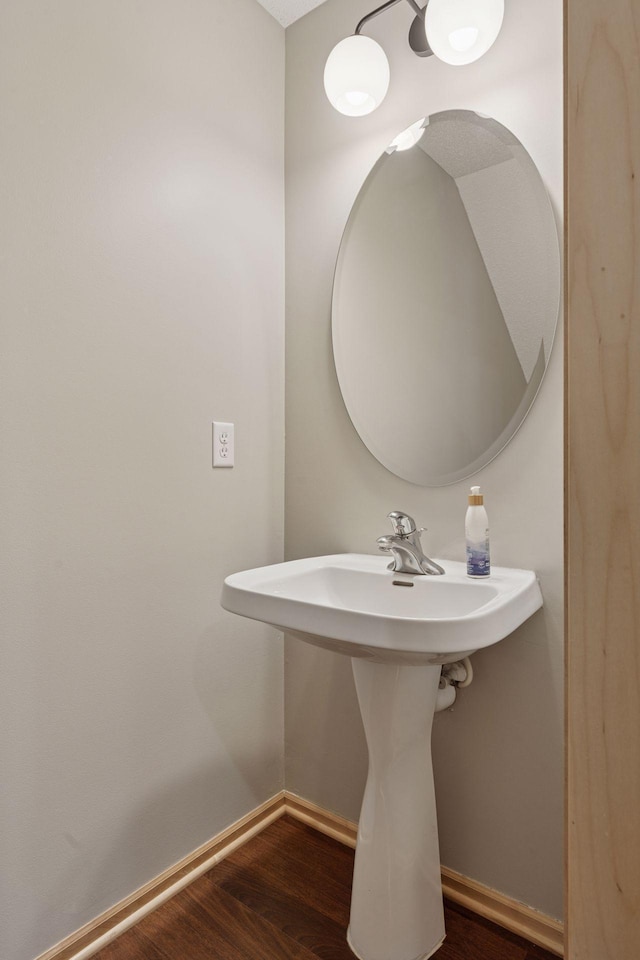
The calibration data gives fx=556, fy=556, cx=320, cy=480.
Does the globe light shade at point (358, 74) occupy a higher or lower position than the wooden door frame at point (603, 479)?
higher

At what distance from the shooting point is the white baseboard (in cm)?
115

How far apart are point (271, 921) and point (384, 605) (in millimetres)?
734

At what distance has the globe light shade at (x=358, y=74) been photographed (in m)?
1.32

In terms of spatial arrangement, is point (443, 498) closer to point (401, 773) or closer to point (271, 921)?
point (401, 773)

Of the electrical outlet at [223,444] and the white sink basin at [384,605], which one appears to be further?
the electrical outlet at [223,444]

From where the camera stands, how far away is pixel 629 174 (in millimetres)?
381

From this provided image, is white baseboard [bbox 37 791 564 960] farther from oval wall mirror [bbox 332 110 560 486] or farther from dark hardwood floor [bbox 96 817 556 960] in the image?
oval wall mirror [bbox 332 110 560 486]

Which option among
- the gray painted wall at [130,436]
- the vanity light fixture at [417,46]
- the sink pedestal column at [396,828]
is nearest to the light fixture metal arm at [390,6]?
the vanity light fixture at [417,46]

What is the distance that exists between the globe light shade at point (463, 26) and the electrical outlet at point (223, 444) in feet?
3.21

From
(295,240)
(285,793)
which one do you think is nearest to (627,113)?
(295,240)

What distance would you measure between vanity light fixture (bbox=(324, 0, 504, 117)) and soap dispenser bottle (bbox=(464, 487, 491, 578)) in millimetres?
940

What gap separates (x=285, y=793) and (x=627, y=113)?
1763 mm

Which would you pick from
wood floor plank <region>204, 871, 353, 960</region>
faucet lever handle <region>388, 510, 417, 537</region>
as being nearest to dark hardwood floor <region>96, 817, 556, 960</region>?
wood floor plank <region>204, 871, 353, 960</region>

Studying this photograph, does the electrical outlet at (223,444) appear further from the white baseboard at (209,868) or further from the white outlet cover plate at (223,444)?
the white baseboard at (209,868)
